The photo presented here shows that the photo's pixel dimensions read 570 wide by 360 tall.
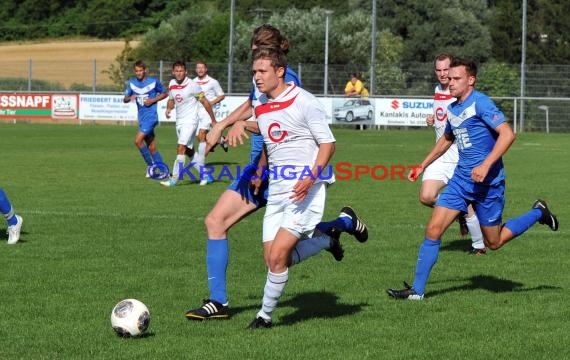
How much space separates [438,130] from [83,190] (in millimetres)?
7183

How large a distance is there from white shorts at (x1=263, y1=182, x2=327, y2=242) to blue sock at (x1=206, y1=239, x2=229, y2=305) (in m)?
0.46

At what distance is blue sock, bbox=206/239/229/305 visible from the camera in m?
7.39

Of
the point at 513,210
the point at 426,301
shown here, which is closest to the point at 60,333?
the point at 426,301

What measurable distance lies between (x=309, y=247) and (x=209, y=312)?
33.8 inches

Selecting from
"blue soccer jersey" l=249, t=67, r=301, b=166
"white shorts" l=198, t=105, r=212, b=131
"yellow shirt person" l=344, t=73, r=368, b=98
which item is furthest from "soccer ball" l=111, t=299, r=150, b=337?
"yellow shirt person" l=344, t=73, r=368, b=98

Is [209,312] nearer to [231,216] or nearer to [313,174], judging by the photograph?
[231,216]

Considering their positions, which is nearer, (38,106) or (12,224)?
(12,224)

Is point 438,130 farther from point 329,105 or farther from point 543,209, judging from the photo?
point 329,105

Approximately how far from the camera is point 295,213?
691cm

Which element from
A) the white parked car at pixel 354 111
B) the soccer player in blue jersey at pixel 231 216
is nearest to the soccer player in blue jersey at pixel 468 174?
the soccer player in blue jersey at pixel 231 216

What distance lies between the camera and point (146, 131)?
1955 cm

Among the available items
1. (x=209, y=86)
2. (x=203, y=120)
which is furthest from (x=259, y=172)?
(x=203, y=120)

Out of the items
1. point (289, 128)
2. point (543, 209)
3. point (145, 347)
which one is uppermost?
point (289, 128)

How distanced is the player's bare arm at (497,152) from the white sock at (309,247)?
1.17 metres
